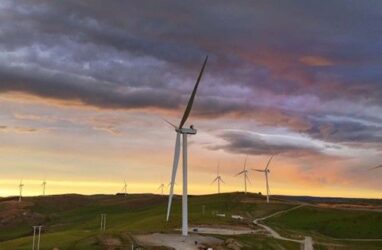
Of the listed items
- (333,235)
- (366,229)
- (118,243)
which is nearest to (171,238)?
(118,243)

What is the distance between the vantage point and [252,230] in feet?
534

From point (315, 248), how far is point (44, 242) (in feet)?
233

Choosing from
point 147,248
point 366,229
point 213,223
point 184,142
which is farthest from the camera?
point 366,229

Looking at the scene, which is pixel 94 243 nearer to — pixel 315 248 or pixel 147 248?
pixel 147 248

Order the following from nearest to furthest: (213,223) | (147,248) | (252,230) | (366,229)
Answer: (147,248) → (252,230) → (213,223) → (366,229)

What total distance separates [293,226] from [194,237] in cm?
7291

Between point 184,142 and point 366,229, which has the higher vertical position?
point 184,142

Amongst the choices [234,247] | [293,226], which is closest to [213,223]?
[293,226]

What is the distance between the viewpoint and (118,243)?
125 metres

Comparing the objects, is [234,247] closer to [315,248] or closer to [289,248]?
[289,248]

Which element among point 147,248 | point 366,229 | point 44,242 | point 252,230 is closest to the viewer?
point 147,248

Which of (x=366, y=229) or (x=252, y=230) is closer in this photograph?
(x=252, y=230)

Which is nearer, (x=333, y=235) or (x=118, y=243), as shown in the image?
(x=118, y=243)

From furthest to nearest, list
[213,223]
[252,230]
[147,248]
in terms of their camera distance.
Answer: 1. [213,223]
2. [252,230]
3. [147,248]
